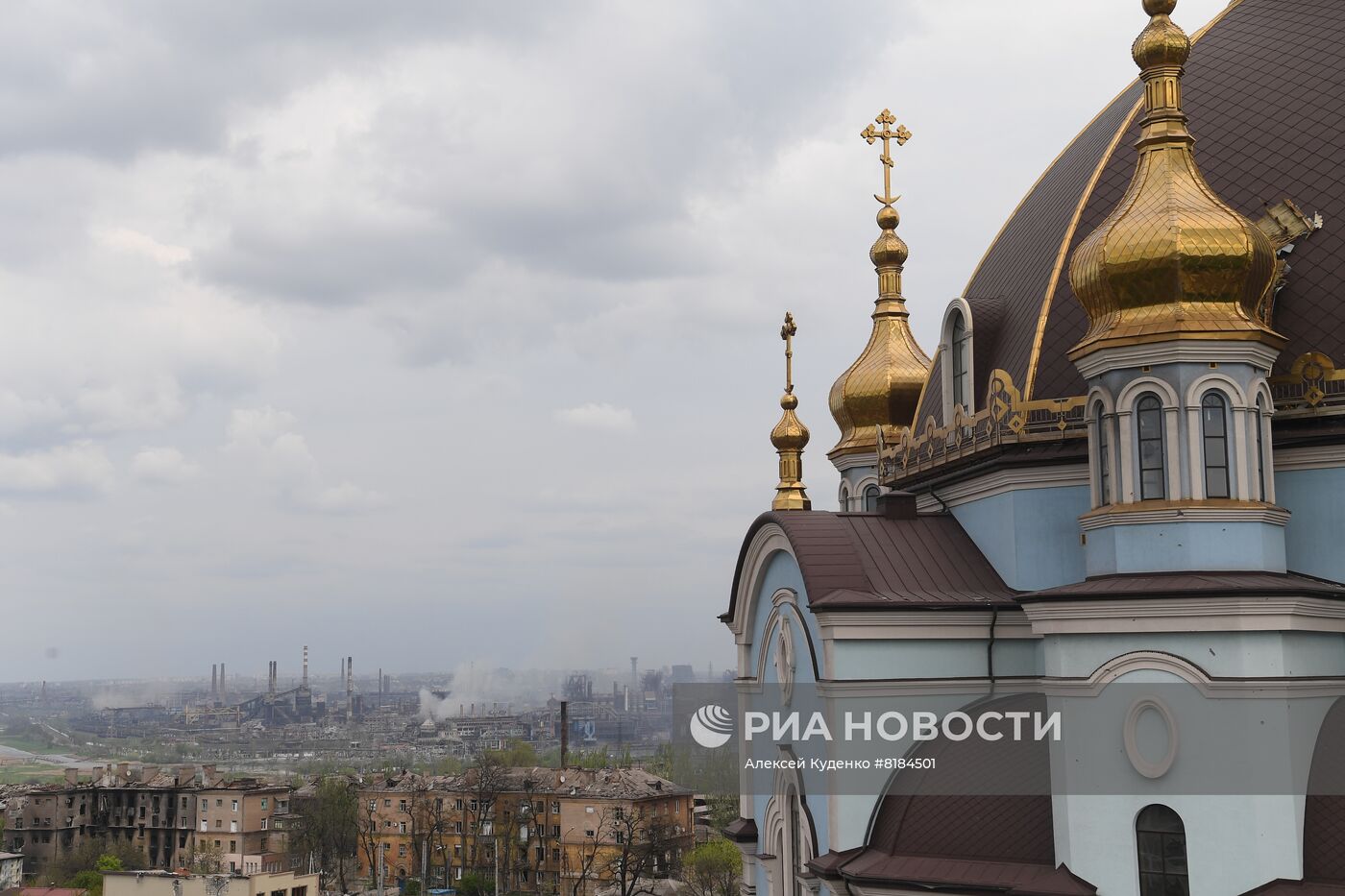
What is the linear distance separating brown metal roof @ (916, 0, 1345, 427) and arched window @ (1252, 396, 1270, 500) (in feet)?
2.45

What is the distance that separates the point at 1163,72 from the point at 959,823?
22.4ft

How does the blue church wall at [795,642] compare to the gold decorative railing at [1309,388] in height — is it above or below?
below

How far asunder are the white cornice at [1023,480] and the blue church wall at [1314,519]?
1.70 m

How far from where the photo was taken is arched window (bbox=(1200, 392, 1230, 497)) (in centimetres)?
1190

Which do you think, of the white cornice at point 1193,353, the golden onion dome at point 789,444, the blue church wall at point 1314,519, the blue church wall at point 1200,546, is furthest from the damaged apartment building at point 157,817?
the white cornice at point 1193,353

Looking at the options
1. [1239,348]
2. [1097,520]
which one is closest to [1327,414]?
[1239,348]

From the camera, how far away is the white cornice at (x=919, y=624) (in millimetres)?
13164

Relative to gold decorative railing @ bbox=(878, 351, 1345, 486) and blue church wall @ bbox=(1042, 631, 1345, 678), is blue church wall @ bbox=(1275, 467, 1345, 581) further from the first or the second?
blue church wall @ bbox=(1042, 631, 1345, 678)

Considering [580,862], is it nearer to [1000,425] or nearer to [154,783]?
[154,783]

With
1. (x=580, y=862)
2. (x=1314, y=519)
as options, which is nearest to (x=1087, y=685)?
(x=1314, y=519)

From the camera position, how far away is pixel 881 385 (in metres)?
20.6

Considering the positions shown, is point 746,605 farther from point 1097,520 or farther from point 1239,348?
point 1239,348

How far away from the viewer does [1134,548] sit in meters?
12.0

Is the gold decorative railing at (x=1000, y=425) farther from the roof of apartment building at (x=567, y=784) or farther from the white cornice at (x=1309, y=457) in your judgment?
the roof of apartment building at (x=567, y=784)
